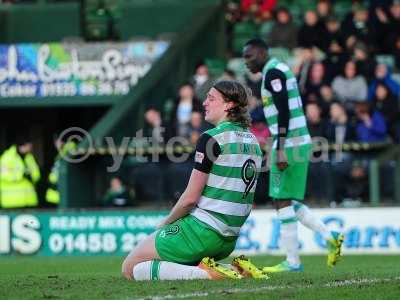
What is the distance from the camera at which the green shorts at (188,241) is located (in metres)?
8.94

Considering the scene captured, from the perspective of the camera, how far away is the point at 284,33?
Result: 2228 cm

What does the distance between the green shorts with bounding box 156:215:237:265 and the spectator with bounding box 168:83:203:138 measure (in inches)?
424

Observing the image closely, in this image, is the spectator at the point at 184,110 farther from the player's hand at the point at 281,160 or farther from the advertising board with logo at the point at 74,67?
the player's hand at the point at 281,160

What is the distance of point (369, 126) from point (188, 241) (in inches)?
409

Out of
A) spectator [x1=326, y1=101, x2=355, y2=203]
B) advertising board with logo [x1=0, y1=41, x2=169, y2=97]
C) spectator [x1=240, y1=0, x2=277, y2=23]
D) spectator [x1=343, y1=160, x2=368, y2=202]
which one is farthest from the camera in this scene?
spectator [x1=240, y1=0, x2=277, y2=23]

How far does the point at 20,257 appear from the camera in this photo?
715 inches

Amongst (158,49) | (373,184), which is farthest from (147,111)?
(373,184)

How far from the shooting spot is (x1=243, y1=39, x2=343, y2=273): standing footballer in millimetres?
11672

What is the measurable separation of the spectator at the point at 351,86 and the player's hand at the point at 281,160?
848cm

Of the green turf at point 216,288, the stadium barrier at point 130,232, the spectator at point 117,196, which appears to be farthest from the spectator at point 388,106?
the green turf at point 216,288

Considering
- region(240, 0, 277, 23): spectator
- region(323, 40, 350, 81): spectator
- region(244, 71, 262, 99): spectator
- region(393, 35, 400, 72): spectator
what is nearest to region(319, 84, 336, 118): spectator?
region(323, 40, 350, 81): spectator

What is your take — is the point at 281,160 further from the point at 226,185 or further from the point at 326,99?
the point at 326,99
